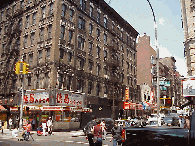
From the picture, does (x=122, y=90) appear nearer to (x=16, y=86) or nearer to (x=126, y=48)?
(x=126, y=48)

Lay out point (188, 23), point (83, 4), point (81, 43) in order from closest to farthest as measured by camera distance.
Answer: point (188, 23) < point (81, 43) < point (83, 4)

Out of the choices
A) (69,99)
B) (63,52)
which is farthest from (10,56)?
(69,99)

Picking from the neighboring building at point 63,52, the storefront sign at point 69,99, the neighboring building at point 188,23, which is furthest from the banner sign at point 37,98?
the neighboring building at point 188,23

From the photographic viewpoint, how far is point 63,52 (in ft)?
100

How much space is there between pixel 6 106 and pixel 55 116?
10.4 m

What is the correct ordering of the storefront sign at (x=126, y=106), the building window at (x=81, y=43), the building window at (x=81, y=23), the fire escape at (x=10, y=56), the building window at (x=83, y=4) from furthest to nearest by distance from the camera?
the storefront sign at (x=126, y=106) → the building window at (x=83, y=4) → the building window at (x=81, y=23) → the fire escape at (x=10, y=56) → the building window at (x=81, y=43)

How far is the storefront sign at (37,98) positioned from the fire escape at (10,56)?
3821 millimetres

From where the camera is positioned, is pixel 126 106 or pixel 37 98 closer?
pixel 37 98

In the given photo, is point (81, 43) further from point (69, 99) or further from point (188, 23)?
point (188, 23)

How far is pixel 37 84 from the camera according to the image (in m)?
30.4

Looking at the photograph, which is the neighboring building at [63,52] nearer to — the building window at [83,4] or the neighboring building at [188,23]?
the building window at [83,4]

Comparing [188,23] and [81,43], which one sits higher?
[81,43]

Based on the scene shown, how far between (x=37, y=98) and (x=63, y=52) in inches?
295

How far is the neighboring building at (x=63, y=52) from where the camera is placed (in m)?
29.7
